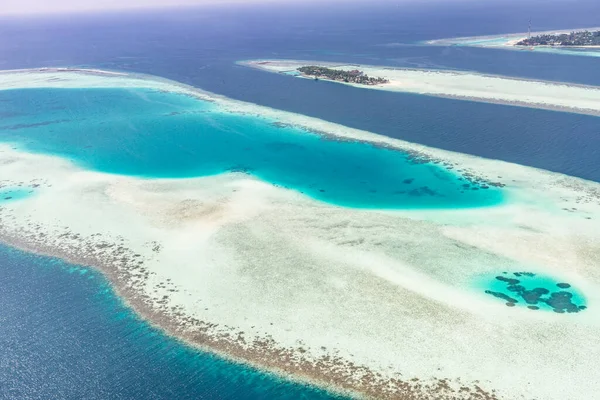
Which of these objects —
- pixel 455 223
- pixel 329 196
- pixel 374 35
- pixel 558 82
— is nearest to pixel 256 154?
pixel 329 196

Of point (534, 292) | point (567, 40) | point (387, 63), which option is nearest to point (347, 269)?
point (534, 292)

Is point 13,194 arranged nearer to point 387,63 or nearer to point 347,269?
point 347,269

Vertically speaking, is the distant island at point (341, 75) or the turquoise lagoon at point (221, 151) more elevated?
the distant island at point (341, 75)

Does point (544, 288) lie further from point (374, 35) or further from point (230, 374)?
point (374, 35)

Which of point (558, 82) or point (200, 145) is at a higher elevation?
point (558, 82)

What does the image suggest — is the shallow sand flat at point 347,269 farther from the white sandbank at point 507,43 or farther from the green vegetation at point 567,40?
the green vegetation at point 567,40

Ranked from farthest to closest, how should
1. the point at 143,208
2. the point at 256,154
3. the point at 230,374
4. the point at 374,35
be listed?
the point at 374,35, the point at 256,154, the point at 143,208, the point at 230,374

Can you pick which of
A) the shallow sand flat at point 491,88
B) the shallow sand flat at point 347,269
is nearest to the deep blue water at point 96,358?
the shallow sand flat at point 347,269
